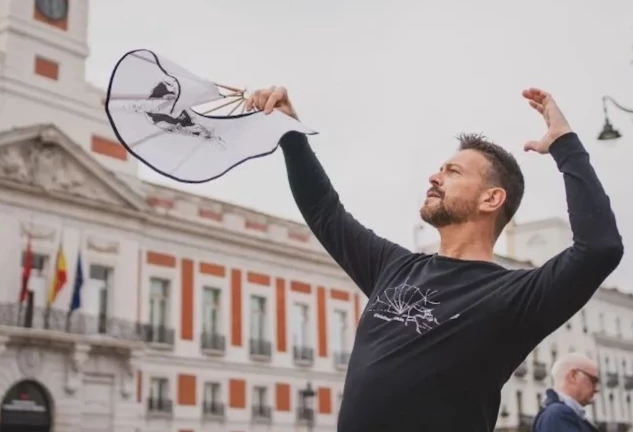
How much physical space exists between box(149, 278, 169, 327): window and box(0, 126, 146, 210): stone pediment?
2.32 metres

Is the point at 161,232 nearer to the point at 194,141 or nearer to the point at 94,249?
the point at 94,249

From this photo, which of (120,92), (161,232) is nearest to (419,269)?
(120,92)

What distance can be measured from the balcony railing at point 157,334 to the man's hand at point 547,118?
81.7 feet

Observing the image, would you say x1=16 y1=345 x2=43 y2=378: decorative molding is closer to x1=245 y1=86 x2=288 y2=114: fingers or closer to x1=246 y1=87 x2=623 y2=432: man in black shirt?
x1=245 y1=86 x2=288 y2=114: fingers

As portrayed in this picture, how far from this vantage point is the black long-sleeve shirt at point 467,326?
2195 millimetres

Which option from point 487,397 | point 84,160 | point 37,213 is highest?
point 84,160

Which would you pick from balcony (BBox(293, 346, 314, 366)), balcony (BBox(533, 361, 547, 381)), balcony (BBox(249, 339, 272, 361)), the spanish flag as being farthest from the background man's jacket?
balcony (BBox(533, 361, 547, 381))

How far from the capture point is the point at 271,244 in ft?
99.9

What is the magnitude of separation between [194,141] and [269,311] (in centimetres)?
2762

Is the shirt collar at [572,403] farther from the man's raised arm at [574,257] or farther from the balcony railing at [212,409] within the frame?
the balcony railing at [212,409]

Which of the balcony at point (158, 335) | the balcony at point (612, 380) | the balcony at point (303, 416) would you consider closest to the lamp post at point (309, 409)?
the balcony at point (303, 416)

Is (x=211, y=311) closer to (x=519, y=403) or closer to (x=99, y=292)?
(x=99, y=292)

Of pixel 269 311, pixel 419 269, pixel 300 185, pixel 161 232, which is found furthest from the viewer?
pixel 269 311

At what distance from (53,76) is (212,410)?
33.9ft
